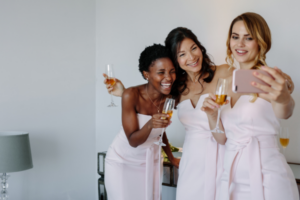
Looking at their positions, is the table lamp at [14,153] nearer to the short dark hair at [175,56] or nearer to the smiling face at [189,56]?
the short dark hair at [175,56]

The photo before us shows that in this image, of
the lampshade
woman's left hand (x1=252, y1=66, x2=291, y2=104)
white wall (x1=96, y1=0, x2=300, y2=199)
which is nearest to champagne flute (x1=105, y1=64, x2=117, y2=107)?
the lampshade

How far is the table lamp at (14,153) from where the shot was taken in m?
2.83

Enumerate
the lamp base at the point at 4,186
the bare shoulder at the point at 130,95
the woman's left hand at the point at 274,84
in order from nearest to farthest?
1. the woman's left hand at the point at 274,84
2. the bare shoulder at the point at 130,95
3. the lamp base at the point at 4,186

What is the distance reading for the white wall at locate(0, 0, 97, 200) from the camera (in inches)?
139

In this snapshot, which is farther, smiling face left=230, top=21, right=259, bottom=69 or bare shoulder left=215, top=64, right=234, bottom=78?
bare shoulder left=215, top=64, right=234, bottom=78

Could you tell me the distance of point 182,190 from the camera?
2.40 m

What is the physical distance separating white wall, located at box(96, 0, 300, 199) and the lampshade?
58.0 inches

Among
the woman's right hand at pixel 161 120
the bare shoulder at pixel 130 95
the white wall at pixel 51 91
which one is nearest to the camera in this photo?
the woman's right hand at pixel 161 120

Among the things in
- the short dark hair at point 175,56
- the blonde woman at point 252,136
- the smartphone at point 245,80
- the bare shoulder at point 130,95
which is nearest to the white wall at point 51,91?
the bare shoulder at point 130,95

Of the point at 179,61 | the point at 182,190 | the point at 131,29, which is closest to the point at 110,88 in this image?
the point at 179,61

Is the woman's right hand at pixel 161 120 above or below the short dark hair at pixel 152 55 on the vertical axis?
below

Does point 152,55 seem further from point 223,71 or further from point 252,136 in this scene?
point 252,136

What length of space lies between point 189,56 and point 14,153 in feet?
6.18

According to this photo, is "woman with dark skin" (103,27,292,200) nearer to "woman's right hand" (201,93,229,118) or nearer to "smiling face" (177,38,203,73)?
"smiling face" (177,38,203,73)
